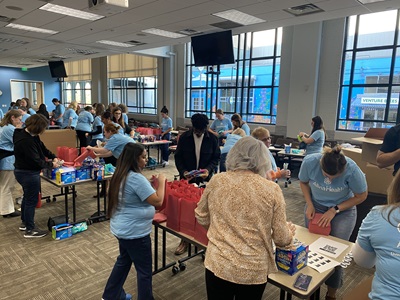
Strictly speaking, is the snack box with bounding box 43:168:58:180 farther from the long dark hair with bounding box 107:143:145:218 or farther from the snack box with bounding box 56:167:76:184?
the long dark hair with bounding box 107:143:145:218

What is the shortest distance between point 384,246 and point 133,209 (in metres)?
1.47

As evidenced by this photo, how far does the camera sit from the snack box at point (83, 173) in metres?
3.63

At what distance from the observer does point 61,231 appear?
141 inches

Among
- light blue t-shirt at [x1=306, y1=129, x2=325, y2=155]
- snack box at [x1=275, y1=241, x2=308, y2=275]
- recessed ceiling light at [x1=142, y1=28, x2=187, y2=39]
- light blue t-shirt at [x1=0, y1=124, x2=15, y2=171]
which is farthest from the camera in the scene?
recessed ceiling light at [x1=142, y1=28, x2=187, y2=39]

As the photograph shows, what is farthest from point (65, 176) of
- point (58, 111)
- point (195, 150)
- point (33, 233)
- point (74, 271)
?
point (58, 111)

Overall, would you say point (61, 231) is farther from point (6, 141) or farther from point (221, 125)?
point (221, 125)

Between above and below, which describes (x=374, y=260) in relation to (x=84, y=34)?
below

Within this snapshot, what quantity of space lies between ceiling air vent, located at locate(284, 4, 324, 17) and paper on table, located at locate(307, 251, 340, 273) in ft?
12.9

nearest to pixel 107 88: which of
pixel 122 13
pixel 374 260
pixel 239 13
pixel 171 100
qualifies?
pixel 171 100

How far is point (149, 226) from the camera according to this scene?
6.97 feet

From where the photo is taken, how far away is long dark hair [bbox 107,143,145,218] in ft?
6.64

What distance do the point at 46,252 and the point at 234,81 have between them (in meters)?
8.12

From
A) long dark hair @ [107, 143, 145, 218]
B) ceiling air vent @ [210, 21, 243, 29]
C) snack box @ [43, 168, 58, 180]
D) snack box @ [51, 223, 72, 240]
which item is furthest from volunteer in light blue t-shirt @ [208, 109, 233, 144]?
long dark hair @ [107, 143, 145, 218]

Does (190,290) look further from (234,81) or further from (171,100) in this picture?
(171,100)
